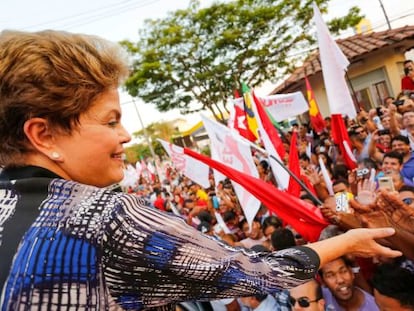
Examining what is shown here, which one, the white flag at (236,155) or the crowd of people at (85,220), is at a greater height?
the crowd of people at (85,220)

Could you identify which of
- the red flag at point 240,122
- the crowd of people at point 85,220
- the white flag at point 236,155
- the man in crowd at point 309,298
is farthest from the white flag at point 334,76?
the crowd of people at point 85,220

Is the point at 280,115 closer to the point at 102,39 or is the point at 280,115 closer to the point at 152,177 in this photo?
the point at 102,39

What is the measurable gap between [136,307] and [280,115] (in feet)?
27.1

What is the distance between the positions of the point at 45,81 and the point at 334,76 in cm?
483

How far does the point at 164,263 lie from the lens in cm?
86

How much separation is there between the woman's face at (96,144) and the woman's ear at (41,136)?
0.05 ft

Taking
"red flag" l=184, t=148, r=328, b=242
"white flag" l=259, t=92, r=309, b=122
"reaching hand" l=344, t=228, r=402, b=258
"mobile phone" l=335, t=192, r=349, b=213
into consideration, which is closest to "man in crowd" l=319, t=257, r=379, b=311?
"red flag" l=184, t=148, r=328, b=242

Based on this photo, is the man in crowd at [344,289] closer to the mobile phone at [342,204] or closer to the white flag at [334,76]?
the mobile phone at [342,204]

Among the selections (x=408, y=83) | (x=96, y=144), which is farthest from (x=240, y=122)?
(x=96, y=144)

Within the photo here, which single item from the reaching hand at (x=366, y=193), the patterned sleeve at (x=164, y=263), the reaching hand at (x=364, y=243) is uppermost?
the patterned sleeve at (x=164, y=263)

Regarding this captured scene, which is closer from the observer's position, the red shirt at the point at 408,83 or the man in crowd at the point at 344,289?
the man in crowd at the point at 344,289

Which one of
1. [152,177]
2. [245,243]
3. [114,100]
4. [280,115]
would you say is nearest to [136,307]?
[114,100]

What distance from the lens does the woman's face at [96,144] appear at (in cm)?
98

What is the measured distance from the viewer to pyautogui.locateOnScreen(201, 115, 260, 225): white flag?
428 centimetres
